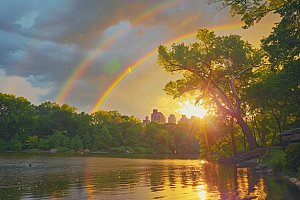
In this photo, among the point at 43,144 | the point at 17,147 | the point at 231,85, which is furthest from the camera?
the point at 43,144

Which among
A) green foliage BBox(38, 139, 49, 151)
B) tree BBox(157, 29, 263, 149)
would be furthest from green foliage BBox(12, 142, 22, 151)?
tree BBox(157, 29, 263, 149)

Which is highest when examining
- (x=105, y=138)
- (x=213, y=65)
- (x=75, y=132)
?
(x=213, y=65)

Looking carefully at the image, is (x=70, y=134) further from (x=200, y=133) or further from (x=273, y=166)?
(x=273, y=166)

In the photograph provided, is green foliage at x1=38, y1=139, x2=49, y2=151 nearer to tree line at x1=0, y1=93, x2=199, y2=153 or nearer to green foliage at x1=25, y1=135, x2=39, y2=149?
tree line at x1=0, y1=93, x2=199, y2=153

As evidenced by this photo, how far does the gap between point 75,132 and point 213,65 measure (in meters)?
89.6

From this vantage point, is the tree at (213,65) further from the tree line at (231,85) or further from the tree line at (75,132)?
the tree line at (75,132)

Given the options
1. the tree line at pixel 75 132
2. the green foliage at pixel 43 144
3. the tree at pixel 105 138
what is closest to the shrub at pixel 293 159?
the tree line at pixel 75 132

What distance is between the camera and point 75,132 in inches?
4572

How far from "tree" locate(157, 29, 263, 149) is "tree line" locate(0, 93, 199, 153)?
68.5 m

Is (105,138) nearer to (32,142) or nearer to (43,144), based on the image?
(43,144)

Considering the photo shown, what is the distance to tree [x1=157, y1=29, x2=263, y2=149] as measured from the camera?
1488 inches

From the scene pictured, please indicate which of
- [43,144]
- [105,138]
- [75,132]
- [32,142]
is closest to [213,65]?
[43,144]

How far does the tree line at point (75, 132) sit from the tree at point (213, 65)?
6853 centimetres

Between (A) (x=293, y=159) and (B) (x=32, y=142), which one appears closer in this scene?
(A) (x=293, y=159)
